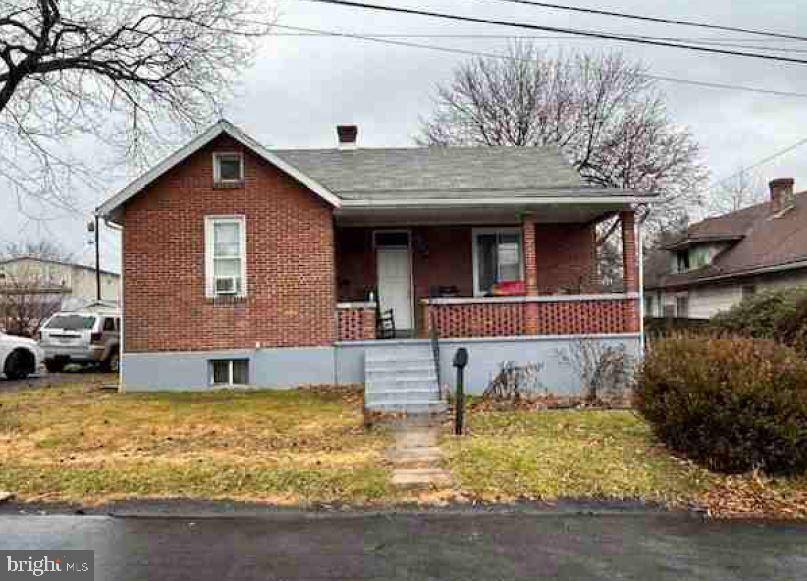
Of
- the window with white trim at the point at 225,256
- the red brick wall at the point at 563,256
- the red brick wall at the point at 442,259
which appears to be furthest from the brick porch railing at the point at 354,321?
the red brick wall at the point at 563,256

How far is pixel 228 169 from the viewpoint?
552 inches

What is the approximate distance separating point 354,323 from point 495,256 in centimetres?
431

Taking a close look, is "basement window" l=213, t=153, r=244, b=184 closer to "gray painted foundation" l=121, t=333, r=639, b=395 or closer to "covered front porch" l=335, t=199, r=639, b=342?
"covered front porch" l=335, t=199, r=639, b=342

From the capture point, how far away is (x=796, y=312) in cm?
1409

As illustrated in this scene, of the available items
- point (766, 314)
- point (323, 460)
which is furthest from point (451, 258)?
point (323, 460)

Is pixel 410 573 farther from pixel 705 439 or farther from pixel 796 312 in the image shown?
pixel 796 312

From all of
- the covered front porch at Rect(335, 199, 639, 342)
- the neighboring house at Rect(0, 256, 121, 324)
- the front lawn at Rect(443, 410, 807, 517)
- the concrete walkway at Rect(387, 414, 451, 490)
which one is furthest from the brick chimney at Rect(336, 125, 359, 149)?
the neighboring house at Rect(0, 256, 121, 324)

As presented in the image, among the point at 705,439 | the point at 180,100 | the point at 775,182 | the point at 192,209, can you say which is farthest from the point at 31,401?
the point at 775,182

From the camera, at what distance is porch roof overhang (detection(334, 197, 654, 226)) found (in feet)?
45.2

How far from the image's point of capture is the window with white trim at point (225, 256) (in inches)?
541

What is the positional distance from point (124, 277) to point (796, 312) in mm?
13393

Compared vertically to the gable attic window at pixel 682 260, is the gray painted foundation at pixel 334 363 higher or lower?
lower

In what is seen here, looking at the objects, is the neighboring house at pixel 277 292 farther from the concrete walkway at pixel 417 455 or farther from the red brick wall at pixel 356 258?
the concrete walkway at pixel 417 455

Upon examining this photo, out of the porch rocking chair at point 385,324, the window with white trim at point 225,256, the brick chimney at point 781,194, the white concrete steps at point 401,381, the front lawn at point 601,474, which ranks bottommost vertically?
the front lawn at point 601,474
